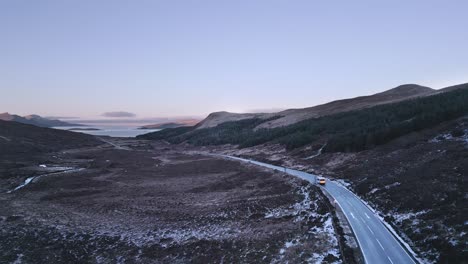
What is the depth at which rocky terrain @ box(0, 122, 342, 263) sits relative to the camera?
75.9ft

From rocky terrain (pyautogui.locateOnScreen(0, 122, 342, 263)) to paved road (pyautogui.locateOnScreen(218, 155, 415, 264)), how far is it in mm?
2107

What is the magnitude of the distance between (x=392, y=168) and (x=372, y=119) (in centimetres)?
5443

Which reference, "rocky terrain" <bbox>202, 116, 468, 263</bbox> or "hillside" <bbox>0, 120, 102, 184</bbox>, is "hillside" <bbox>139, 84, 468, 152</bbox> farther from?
"hillside" <bbox>0, 120, 102, 184</bbox>

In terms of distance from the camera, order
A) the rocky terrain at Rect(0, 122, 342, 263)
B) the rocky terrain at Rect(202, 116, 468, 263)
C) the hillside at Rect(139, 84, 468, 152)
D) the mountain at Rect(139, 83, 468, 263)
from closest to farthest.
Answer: the rocky terrain at Rect(202, 116, 468, 263) < the mountain at Rect(139, 83, 468, 263) < the rocky terrain at Rect(0, 122, 342, 263) < the hillside at Rect(139, 84, 468, 152)

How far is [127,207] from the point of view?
37.9 meters

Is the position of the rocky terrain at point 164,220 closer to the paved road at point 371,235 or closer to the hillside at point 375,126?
the paved road at point 371,235

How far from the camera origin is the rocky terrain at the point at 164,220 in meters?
23.1

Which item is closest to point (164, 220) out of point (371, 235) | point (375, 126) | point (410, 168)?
point (371, 235)

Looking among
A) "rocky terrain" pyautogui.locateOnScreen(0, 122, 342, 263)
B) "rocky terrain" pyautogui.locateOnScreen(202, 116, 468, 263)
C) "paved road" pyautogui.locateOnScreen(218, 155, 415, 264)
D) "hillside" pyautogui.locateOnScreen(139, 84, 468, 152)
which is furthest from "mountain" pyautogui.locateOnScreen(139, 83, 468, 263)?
"rocky terrain" pyautogui.locateOnScreen(0, 122, 342, 263)

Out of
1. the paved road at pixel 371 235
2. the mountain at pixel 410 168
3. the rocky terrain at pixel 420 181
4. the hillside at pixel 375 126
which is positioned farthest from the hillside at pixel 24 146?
the hillside at pixel 375 126

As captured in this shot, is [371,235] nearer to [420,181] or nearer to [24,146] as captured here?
[420,181]

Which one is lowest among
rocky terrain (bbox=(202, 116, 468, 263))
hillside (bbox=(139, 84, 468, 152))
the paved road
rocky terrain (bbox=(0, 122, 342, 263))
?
rocky terrain (bbox=(0, 122, 342, 263))

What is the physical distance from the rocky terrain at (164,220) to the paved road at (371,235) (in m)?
2.11

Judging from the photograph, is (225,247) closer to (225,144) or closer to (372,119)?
(372,119)
